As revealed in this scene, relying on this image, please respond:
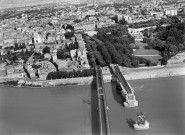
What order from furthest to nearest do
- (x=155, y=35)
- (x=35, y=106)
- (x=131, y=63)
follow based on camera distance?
(x=155, y=35) → (x=131, y=63) → (x=35, y=106)

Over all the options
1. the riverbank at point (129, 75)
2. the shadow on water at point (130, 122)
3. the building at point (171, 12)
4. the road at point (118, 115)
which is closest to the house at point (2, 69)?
the riverbank at point (129, 75)

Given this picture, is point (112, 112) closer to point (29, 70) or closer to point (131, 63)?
point (131, 63)

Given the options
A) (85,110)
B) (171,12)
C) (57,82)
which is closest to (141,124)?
(85,110)

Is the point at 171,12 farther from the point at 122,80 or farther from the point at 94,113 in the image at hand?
the point at 94,113

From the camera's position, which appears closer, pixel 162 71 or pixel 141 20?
pixel 162 71

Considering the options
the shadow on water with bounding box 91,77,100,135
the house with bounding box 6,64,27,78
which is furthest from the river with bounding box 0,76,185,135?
the house with bounding box 6,64,27,78

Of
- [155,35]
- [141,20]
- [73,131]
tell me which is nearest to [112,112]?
[73,131]

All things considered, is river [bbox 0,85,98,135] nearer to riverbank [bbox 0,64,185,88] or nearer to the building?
riverbank [bbox 0,64,185,88]

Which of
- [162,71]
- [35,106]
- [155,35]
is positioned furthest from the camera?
[155,35]
